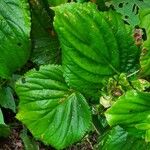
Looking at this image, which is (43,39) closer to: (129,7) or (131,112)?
(129,7)

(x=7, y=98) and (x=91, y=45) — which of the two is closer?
(x=91, y=45)

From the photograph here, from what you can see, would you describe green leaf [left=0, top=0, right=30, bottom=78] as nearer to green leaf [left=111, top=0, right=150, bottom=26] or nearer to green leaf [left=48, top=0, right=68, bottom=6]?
green leaf [left=48, top=0, right=68, bottom=6]

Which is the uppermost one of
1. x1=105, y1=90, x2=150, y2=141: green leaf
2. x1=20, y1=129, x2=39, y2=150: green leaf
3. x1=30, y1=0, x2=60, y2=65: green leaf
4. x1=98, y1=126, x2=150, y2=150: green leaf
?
x1=30, y1=0, x2=60, y2=65: green leaf

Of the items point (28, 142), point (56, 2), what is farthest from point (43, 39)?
point (28, 142)

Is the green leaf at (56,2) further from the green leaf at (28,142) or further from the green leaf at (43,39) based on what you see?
the green leaf at (28,142)

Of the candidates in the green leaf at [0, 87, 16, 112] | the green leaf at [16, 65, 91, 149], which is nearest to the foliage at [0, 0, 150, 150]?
the green leaf at [16, 65, 91, 149]

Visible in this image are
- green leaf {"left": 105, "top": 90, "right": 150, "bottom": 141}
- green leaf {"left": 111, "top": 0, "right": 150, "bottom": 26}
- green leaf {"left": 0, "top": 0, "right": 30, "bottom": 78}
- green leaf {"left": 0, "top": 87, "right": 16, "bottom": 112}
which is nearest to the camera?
green leaf {"left": 105, "top": 90, "right": 150, "bottom": 141}

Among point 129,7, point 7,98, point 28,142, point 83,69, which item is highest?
point 129,7
